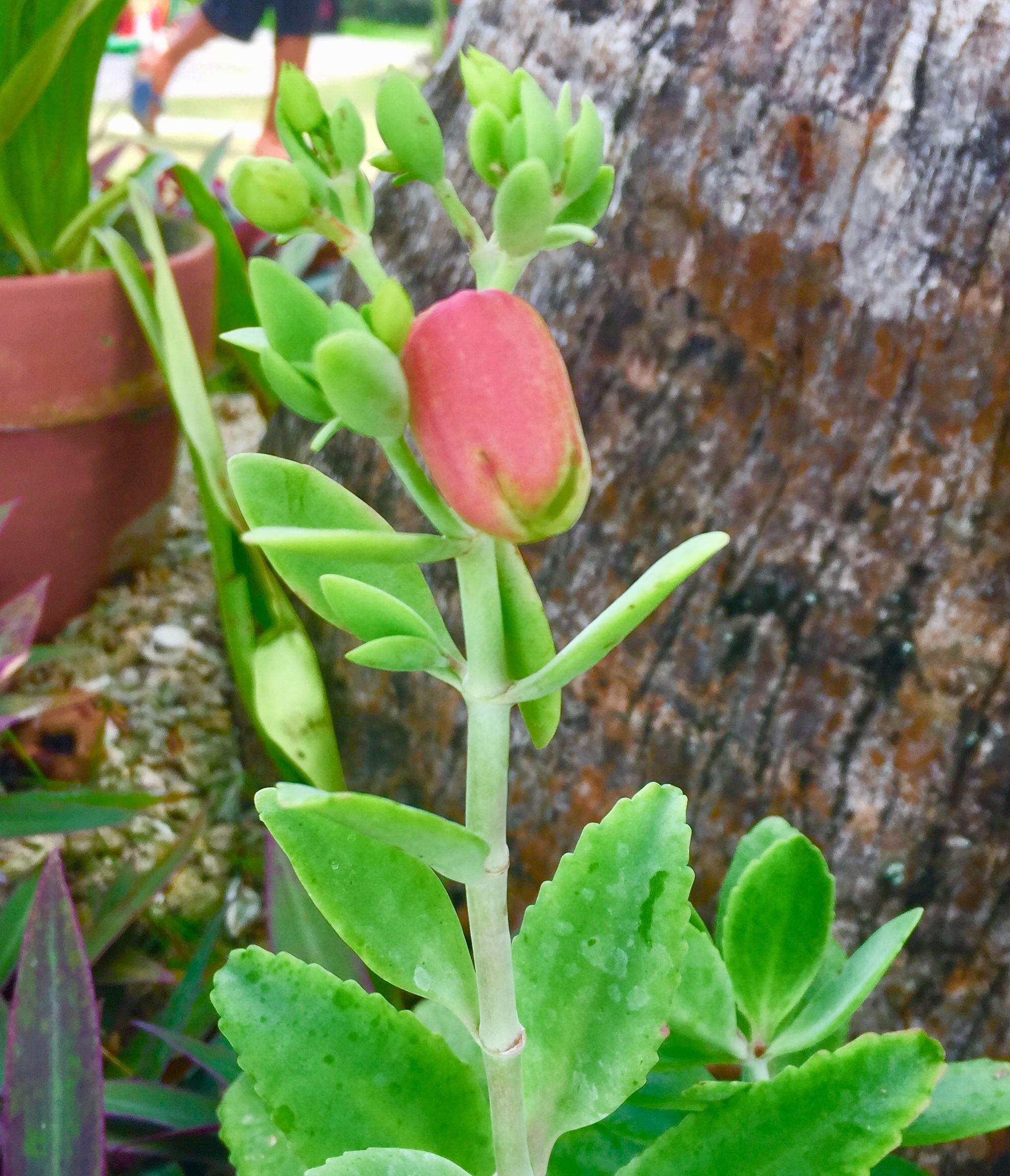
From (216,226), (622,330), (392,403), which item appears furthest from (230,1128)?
(216,226)

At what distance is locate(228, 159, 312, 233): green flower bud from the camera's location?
0.75 feet

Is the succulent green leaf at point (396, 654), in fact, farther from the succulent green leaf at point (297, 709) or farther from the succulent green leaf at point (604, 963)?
the succulent green leaf at point (297, 709)

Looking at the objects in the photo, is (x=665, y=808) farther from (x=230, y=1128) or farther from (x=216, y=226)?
(x=216, y=226)

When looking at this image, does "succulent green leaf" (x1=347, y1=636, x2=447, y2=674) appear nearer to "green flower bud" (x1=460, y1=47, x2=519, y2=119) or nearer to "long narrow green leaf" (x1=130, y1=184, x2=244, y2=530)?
"green flower bud" (x1=460, y1=47, x2=519, y2=119)

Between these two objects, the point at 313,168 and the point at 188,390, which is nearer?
the point at 313,168

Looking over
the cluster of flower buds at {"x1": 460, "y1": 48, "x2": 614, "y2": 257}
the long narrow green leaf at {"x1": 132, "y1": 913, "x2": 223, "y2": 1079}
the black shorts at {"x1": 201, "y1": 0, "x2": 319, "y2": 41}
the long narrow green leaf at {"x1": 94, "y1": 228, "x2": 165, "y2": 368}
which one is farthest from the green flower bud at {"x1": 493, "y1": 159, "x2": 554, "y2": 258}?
the black shorts at {"x1": 201, "y1": 0, "x2": 319, "y2": 41}

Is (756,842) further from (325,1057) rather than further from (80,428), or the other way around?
(80,428)

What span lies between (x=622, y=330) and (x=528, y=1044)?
0.42 meters

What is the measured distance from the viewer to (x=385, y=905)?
33 cm

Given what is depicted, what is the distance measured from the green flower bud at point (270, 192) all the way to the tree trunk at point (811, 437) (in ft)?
1.34

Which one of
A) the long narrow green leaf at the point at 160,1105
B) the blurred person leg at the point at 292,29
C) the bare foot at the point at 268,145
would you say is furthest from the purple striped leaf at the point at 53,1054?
the blurred person leg at the point at 292,29

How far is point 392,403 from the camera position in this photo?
0.23m

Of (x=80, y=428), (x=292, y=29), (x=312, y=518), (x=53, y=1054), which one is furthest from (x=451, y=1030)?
(x=292, y=29)

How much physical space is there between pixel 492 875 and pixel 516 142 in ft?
0.62
